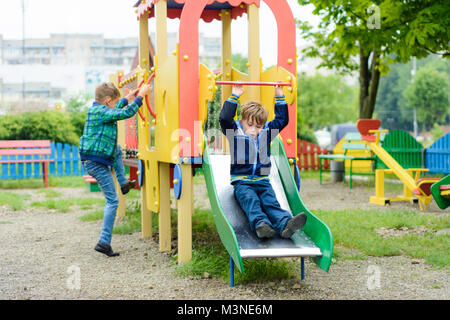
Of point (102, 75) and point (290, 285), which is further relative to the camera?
point (102, 75)

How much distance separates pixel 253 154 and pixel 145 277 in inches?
55.0

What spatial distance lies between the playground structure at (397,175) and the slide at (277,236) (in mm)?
3776

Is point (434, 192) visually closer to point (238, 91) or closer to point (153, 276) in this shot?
point (238, 91)

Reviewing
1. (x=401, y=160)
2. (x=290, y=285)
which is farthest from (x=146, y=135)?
(x=401, y=160)

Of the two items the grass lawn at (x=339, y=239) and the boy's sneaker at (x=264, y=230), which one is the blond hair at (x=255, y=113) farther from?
the grass lawn at (x=339, y=239)

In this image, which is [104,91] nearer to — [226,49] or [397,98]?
[226,49]

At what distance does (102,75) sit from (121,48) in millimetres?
27370

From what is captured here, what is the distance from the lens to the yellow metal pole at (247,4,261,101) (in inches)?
194

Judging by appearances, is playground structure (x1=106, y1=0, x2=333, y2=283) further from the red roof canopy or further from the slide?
the red roof canopy

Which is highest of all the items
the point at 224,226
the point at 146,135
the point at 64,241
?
the point at 146,135

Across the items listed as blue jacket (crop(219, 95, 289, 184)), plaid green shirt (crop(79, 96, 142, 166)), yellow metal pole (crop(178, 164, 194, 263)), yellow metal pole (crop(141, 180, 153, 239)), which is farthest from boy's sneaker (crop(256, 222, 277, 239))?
yellow metal pole (crop(141, 180, 153, 239))

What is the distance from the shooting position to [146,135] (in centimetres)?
589

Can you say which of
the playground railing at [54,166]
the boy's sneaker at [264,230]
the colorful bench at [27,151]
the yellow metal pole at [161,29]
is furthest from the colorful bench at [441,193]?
the playground railing at [54,166]

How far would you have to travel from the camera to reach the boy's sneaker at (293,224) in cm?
373
